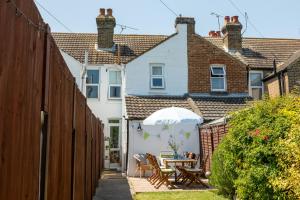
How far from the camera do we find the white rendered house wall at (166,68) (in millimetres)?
20312

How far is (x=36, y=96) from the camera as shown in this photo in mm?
2566

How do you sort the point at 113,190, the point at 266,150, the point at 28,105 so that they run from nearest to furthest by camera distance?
the point at 28,105 → the point at 266,150 → the point at 113,190

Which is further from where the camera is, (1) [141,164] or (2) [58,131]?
(1) [141,164]

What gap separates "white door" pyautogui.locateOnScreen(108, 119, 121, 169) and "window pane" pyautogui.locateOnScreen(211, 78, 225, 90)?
5.77m

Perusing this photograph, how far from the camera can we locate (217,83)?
843 inches

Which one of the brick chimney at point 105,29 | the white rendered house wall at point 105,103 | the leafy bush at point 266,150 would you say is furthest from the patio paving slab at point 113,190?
the brick chimney at point 105,29

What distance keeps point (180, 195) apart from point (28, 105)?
9.43 meters

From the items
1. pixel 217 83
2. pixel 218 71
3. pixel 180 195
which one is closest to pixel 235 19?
pixel 218 71

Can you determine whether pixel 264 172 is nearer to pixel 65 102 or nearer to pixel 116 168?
pixel 65 102

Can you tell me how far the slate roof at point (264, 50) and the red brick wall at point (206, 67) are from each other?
6.27 ft

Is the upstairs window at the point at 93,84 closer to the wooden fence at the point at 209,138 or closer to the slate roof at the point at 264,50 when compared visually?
the wooden fence at the point at 209,138

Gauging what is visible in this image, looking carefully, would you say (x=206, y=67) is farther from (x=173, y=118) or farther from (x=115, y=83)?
(x=173, y=118)

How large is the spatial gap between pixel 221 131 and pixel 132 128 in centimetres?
505

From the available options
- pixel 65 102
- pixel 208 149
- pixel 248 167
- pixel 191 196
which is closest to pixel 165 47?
pixel 208 149
